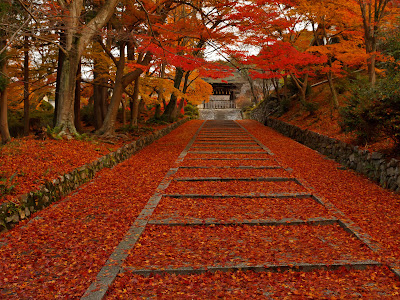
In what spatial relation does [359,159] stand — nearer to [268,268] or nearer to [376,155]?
[376,155]

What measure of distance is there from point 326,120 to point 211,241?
1126 cm

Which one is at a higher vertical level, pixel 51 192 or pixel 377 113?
pixel 377 113

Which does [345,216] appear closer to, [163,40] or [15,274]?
[15,274]

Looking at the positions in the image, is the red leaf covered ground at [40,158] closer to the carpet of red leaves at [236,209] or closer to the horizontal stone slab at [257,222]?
the carpet of red leaves at [236,209]

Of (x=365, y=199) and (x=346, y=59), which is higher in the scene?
(x=346, y=59)

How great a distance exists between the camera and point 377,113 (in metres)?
7.45

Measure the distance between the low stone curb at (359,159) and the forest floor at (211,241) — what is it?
30cm

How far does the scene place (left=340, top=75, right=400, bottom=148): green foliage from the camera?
6973 mm

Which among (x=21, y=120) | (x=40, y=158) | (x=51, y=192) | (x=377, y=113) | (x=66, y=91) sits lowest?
(x=51, y=192)

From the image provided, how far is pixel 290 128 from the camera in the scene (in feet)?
Answer: 53.0

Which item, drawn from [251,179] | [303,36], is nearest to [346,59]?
[303,36]

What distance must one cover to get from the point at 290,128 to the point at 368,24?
6399 mm

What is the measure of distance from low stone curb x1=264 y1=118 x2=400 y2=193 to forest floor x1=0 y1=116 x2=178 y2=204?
259 inches

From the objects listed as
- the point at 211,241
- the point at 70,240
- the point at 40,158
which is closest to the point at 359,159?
the point at 211,241
